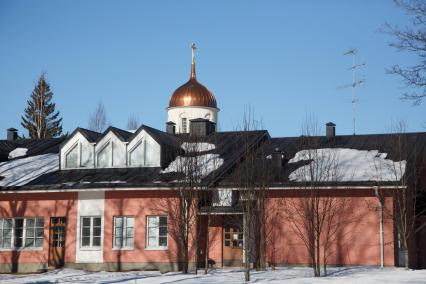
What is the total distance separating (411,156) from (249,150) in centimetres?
749

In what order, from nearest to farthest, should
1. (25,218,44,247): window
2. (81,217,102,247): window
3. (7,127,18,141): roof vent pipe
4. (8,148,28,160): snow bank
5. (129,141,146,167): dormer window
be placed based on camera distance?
(81,217,102,247): window, (25,218,44,247): window, (129,141,146,167): dormer window, (8,148,28,160): snow bank, (7,127,18,141): roof vent pipe

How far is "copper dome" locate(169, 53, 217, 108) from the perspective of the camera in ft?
156

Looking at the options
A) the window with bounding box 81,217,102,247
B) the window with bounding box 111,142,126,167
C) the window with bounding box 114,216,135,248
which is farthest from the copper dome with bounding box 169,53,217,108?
the window with bounding box 114,216,135,248

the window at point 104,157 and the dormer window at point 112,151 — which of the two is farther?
the window at point 104,157

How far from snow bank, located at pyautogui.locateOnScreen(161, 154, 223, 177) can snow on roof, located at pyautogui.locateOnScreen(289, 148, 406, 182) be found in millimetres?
3227

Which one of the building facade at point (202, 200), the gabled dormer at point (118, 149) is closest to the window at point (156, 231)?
the building facade at point (202, 200)

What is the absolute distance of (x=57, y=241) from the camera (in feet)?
99.5

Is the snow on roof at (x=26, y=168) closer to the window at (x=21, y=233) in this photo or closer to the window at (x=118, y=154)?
the window at (x=21, y=233)

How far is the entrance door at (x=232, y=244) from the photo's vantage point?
2866 centimetres

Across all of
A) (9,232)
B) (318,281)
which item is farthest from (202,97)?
(318,281)

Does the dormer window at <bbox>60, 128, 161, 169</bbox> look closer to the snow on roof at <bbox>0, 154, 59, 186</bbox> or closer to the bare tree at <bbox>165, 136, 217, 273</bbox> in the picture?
the snow on roof at <bbox>0, 154, 59, 186</bbox>

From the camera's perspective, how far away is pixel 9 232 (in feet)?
101

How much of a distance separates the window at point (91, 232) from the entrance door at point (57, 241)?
1033 millimetres

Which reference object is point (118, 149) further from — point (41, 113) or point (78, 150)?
point (41, 113)
